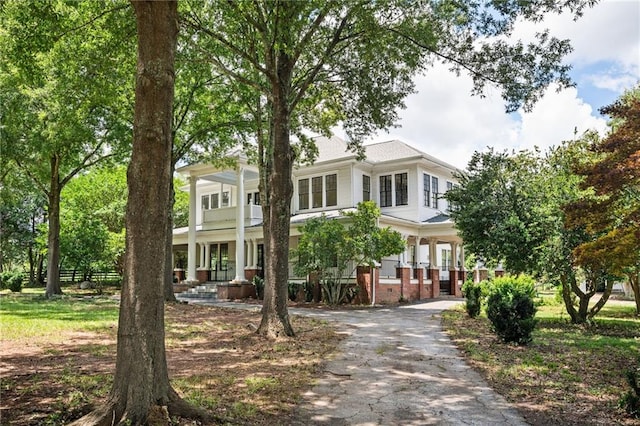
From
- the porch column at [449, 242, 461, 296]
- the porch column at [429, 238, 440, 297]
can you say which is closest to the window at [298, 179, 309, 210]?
the porch column at [429, 238, 440, 297]

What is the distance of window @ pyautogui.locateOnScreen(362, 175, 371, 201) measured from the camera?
24.6 m

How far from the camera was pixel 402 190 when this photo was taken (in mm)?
A: 24469

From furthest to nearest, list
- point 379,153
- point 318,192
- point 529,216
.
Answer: point 379,153 < point 318,192 < point 529,216

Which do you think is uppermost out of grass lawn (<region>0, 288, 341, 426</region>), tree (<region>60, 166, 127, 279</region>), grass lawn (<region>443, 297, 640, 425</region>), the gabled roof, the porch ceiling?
the gabled roof

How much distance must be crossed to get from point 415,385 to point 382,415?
4.85 ft

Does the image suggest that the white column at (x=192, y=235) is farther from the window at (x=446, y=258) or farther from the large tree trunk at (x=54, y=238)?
the window at (x=446, y=258)

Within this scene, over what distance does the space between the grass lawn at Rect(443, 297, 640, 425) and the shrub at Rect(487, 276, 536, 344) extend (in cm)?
27

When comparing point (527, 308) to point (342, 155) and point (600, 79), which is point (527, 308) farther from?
point (342, 155)

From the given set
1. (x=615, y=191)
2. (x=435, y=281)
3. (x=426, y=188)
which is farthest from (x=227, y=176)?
(x=615, y=191)

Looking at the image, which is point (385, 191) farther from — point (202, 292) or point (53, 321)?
point (53, 321)

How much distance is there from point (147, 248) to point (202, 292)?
20622 millimetres

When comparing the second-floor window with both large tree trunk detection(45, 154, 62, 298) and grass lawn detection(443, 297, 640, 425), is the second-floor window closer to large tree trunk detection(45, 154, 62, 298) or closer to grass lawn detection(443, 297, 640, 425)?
large tree trunk detection(45, 154, 62, 298)

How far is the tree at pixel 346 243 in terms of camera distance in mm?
18797

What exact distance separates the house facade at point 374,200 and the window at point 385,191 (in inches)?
1.9
